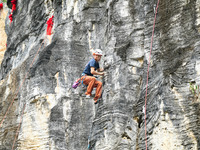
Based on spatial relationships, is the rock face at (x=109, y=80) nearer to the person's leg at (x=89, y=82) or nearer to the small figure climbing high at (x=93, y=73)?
the small figure climbing high at (x=93, y=73)

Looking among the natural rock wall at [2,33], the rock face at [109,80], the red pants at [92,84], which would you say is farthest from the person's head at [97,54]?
the natural rock wall at [2,33]

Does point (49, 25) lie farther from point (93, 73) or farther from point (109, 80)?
point (109, 80)

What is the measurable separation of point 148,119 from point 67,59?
5.30 meters

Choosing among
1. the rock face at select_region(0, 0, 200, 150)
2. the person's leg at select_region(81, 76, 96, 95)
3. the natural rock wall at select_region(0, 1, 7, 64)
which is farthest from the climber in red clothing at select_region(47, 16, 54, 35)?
the natural rock wall at select_region(0, 1, 7, 64)

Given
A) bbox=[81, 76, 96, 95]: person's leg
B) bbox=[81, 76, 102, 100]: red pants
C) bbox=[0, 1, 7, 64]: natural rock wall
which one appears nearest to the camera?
bbox=[81, 76, 102, 100]: red pants

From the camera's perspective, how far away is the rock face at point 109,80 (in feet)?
34.8

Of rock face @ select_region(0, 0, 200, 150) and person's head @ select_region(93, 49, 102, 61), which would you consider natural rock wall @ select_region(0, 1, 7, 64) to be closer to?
rock face @ select_region(0, 0, 200, 150)

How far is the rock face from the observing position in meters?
10.6

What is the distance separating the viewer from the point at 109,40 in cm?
1370

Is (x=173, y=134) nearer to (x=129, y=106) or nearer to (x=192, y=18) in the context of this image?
(x=129, y=106)

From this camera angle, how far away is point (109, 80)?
508 inches

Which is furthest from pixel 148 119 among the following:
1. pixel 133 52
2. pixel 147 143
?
pixel 133 52

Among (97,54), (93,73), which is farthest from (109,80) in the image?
(97,54)

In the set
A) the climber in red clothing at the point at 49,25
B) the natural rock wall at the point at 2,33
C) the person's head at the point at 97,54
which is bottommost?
the person's head at the point at 97,54
